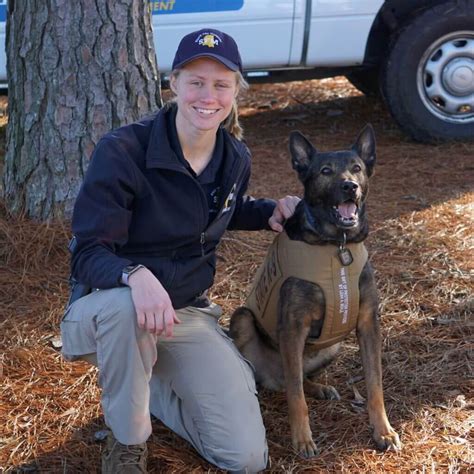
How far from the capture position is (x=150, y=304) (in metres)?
3.03

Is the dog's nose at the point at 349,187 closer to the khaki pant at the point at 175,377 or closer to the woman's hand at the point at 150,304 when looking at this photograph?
the khaki pant at the point at 175,377

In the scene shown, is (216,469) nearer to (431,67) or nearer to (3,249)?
(3,249)

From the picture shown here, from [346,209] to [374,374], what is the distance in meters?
0.70

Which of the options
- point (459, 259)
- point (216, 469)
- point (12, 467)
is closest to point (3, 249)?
point (12, 467)

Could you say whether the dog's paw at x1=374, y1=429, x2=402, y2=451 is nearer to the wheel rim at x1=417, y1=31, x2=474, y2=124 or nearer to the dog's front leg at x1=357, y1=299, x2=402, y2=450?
the dog's front leg at x1=357, y1=299, x2=402, y2=450

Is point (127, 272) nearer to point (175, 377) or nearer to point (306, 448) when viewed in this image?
point (175, 377)

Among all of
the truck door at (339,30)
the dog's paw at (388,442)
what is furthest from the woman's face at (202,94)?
the truck door at (339,30)

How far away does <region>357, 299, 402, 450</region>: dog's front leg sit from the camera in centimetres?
360

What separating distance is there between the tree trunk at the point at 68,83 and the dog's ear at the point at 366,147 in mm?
1631

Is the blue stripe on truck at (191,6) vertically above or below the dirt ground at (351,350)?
above

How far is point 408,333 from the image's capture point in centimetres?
452

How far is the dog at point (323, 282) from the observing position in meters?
3.62

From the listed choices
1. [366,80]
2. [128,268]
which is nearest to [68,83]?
[128,268]

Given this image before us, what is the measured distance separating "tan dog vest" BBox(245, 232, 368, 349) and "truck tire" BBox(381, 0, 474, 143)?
12.6ft
